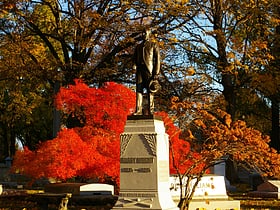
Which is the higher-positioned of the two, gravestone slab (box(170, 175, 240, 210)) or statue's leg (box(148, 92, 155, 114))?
statue's leg (box(148, 92, 155, 114))

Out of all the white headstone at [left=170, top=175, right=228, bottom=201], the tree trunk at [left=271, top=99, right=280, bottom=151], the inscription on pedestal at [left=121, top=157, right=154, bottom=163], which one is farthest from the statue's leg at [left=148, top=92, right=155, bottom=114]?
the tree trunk at [left=271, top=99, right=280, bottom=151]

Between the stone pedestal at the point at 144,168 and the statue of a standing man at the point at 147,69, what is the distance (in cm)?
65

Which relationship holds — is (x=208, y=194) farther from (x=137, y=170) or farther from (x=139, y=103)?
(x=137, y=170)

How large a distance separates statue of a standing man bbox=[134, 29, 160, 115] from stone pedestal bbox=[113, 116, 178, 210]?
65 cm

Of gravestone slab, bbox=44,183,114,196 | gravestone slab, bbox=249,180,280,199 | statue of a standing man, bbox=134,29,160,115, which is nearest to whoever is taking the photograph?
statue of a standing man, bbox=134,29,160,115

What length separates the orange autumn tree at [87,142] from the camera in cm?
1764

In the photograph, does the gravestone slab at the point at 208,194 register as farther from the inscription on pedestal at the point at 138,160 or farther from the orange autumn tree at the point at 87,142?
the inscription on pedestal at the point at 138,160

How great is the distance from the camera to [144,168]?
11266mm

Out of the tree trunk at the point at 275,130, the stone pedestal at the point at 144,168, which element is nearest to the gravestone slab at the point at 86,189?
the stone pedestal at the point at 144,168

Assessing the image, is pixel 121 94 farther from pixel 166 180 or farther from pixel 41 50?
pixel 41 50

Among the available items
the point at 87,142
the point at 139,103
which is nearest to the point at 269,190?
the point at 87,142

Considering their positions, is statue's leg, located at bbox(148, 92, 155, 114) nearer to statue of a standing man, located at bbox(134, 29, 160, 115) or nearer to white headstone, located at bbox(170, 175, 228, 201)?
statue of a standing man, located at bbox(134, 29, 160, 115)

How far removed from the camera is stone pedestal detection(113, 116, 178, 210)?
11.2m

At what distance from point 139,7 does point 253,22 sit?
307 inches
